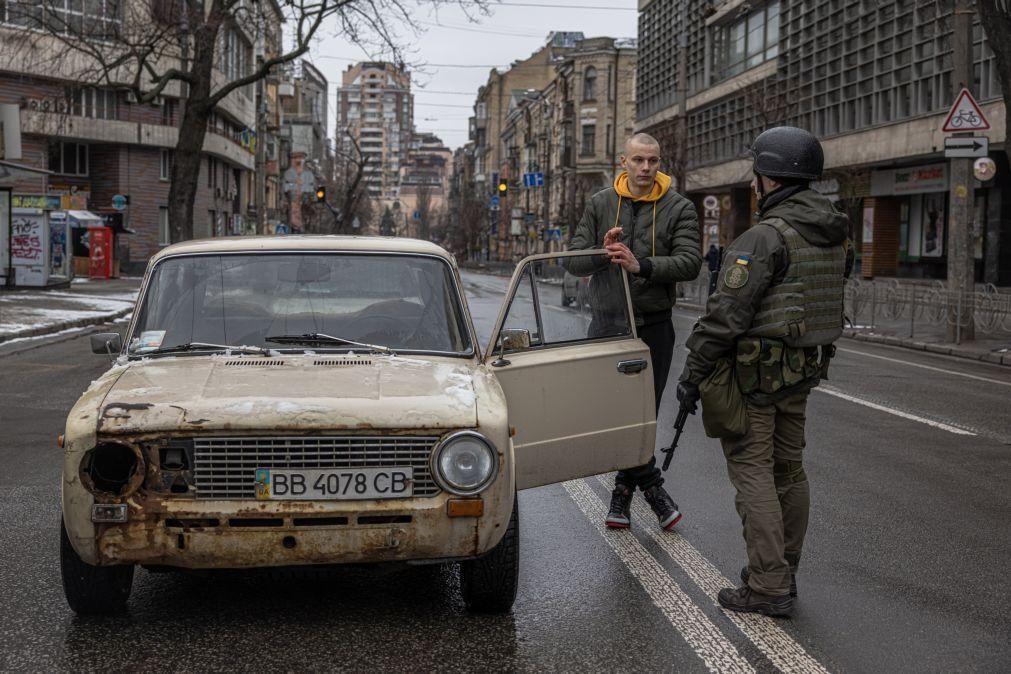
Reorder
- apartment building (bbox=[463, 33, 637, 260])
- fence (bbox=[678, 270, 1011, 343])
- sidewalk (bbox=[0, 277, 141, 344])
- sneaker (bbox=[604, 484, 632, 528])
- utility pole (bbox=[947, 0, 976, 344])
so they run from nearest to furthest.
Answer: sneaker (bbox=[604, 484, 632, 528])
utility pole (bbox=[947, 0, 976, 344])
fence (bbox=[678, 270, 1011, 343])
sidewalk (bbox=[0, 277, 141, 344])
apartment building (bbox=[463, 33, 637, 260])

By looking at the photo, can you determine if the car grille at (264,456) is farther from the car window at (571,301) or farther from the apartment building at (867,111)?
the apartment building at (867,111)

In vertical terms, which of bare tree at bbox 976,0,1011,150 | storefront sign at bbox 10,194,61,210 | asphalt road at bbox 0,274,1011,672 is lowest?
asphalt road at bbox 0,274,1011,672

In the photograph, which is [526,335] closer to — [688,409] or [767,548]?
[688,409]

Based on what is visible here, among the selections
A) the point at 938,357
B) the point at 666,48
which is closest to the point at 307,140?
the point at 666,48

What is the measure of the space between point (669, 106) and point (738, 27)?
33.7ft

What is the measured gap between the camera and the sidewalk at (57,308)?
20500 mm

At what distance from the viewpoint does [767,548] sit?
483 cm

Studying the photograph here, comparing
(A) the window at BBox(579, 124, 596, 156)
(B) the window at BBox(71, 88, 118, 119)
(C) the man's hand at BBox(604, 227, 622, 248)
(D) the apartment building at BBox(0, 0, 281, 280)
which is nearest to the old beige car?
(C) the man's hand at BBox(604, 227, 622, 248)

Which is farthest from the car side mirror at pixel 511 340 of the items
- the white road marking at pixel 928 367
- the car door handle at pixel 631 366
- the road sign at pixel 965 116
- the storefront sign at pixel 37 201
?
the storefront sign at pixel 37 201

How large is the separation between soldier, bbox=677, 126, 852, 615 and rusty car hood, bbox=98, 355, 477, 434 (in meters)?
1.03

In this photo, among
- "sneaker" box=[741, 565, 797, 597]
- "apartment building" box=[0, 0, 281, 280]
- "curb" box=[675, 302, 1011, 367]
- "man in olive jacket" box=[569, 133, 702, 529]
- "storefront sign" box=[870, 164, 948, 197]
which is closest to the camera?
"sneaker" box=[741, 565, 797, 597]

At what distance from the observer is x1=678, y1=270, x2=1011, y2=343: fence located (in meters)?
19.9

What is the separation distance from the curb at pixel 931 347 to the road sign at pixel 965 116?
3.49 meters

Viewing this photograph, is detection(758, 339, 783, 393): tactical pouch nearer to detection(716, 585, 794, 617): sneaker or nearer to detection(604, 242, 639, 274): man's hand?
detection(716, 585, 794, 617): sneaker
